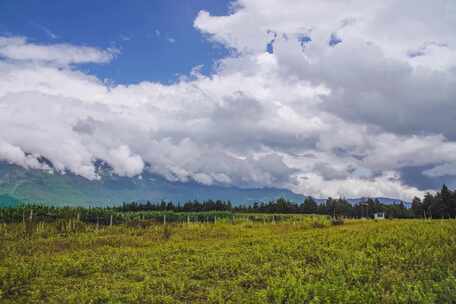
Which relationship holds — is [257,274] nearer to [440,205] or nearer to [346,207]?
[440,205]

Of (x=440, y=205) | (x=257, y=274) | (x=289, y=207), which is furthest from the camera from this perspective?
(x=289, y=207)

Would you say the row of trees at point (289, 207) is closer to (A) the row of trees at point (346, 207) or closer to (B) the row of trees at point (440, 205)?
(A) the row of trees at point (346, 207)

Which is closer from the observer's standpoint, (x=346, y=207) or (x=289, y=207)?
(x=346, y=207)

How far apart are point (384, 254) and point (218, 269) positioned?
24.5 feet

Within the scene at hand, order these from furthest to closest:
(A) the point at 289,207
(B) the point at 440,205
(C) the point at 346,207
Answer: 1. (A) the point at 289,207
2. (C) the point at 346,207
3. (B) the point at 440,205

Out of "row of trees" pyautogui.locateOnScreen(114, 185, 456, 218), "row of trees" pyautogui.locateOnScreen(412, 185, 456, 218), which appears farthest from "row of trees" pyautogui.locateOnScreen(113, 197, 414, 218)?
"row of trees" pyautogui.locateOnScreen(412, 185, 456, 218)

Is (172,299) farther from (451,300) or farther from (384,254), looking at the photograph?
(384,254)

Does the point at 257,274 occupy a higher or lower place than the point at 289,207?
higher

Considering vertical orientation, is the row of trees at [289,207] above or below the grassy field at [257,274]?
below

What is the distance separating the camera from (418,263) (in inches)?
561

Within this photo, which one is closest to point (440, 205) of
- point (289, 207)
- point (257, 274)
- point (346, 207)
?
point (346, 207)

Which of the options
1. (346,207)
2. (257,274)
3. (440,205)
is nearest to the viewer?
(257,274)

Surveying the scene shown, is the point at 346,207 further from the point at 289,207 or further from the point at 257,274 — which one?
the point at 257,274

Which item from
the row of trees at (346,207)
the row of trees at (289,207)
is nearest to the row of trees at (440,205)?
the row of trees at (346,207)
